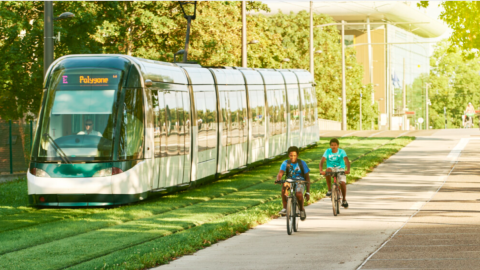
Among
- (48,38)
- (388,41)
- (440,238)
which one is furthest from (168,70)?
(388,41)

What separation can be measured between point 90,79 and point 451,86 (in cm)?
10947

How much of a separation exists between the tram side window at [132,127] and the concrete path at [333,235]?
370cm

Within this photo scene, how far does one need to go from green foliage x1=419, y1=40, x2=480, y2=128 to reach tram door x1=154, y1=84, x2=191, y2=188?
323ft

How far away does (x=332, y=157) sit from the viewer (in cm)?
1484

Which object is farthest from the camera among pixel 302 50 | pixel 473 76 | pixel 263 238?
pixel 473 76

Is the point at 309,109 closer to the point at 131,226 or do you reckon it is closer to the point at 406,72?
the point at 131,226

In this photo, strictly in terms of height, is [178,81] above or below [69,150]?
above

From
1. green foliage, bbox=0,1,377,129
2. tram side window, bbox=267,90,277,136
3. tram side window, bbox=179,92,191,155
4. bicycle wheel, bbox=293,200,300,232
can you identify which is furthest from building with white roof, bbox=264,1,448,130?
bicycle wheel, bbox=293,200,300,232

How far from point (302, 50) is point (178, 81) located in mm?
54385

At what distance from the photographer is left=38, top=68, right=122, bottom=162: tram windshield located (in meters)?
16.1

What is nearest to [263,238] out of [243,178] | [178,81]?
[178,81]

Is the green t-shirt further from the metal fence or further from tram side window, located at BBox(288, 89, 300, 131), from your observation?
tram side window, located at BBox(288, 89, 300, 131)

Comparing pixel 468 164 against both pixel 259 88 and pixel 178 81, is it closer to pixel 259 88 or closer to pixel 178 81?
pixel 259 88

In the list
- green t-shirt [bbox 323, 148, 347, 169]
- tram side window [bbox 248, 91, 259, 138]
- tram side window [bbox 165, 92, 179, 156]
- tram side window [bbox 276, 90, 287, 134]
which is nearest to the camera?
green t-shirt [bbox 323, 148, 347, 169]
